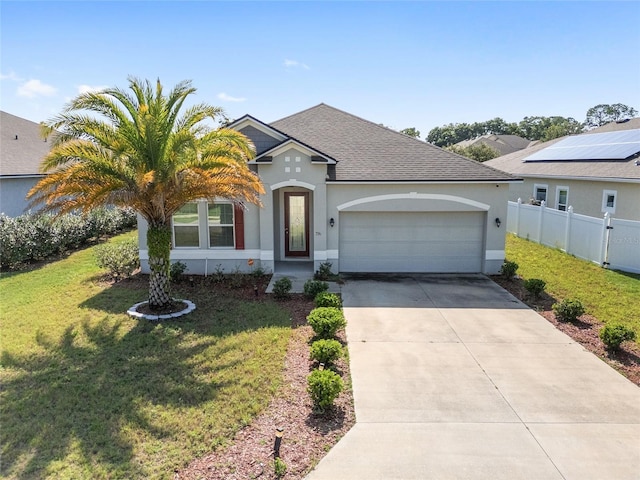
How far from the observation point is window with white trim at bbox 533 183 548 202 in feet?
73.0

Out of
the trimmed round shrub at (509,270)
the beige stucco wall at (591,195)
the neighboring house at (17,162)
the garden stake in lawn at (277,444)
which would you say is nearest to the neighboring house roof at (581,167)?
the beige stucco wall at (591,195)

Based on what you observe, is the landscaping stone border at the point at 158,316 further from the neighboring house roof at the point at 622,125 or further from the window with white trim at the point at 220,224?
the neighboring house roof at the point at 622,125

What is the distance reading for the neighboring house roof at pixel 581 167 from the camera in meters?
17.0

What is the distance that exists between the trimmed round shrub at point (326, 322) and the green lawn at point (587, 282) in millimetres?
6396

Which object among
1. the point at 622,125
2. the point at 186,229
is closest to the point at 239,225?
the point at 186,229

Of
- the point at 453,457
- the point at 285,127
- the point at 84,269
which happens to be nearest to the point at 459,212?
the point at 285,127

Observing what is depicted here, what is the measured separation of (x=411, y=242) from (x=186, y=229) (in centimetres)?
747

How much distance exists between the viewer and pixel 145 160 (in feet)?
31.3

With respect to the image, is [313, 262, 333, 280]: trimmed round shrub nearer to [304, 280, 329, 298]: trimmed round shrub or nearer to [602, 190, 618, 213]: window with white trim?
[304, 280, 329, 298]: trimmed round shrub

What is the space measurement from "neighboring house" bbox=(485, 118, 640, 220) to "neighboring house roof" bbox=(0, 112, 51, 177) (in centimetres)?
2371

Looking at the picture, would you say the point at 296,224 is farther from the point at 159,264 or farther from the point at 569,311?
the point at 569,311

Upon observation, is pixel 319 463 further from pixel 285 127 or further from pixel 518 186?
pixel 518 186

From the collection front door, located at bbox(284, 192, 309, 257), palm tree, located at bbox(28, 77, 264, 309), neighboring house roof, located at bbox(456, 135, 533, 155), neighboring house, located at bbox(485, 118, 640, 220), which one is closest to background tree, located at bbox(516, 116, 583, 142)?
neighboring house roof, located at bbox(456, 135, 533, 155)

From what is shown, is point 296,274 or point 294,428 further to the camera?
point 296,274
